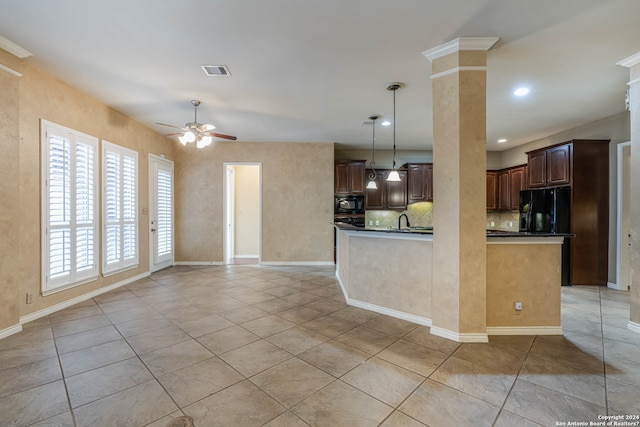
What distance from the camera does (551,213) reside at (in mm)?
4980

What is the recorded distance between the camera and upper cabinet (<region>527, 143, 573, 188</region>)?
484 centimetres

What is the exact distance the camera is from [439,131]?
2752 mm

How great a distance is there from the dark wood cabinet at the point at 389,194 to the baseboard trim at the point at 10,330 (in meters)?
6.16

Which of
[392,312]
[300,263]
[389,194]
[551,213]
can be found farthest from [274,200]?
[551,213]

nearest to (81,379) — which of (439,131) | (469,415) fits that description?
(469,415)

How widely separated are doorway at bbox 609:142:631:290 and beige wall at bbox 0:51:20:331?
328 inches

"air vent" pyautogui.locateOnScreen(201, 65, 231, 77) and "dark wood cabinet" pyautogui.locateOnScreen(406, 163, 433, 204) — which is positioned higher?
"air vent" pyautogui.locateOnScreen(201, 65, 231, 77)

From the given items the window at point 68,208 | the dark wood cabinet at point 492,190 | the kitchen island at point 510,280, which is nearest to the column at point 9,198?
the window at point 68,208

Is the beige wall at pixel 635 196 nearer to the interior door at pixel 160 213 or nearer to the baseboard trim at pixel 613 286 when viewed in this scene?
the baseboard trim at pixel 613 286

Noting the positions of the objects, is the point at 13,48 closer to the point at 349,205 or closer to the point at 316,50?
the point at 316,50

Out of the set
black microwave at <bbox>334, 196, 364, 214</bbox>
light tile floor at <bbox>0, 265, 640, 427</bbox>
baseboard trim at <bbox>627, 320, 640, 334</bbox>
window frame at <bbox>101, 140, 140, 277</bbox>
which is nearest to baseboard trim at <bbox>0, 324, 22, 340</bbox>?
light tile floor at <bbox>0, 265, 640, 427</bbox>

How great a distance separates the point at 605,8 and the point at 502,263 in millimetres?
2281

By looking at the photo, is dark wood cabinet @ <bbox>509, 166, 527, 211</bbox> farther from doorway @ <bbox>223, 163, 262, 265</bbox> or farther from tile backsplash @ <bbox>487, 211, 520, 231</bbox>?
doorway @ <bbox>223, 163, 262, 265</bbox>

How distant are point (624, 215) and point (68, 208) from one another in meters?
8.41
